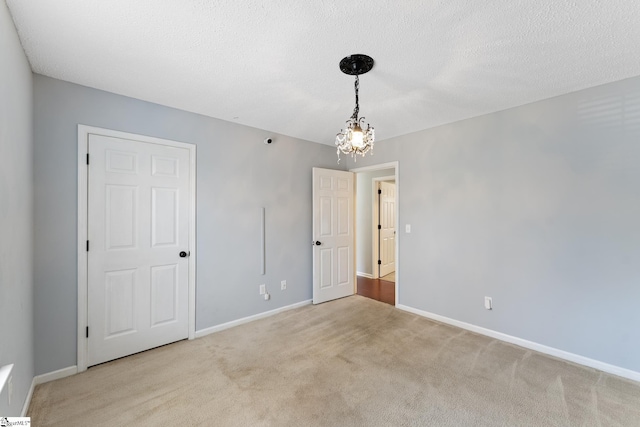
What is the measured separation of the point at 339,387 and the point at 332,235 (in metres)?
2.33

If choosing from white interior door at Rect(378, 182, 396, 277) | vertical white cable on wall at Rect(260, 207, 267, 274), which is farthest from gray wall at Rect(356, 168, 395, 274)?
vertical white cable on wall at Rect(260, 207, 267, 274)

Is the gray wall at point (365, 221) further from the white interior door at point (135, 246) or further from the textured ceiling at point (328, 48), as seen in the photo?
the white interior door at point (135, 246)

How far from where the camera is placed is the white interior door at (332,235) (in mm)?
3994

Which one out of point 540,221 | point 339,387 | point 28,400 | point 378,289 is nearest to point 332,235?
point 378,289

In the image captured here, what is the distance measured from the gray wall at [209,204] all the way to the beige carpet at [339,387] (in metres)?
0.49

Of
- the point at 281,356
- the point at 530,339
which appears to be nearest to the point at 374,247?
the point at 530,339

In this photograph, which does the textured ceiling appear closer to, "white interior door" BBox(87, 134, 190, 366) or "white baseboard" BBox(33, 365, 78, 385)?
"white interior door" BBox(87, 134, 190, 366)

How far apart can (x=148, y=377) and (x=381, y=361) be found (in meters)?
1.98

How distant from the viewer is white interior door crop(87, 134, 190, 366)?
2.39 metres

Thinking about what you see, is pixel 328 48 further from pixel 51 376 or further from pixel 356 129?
→ pixel 51 376

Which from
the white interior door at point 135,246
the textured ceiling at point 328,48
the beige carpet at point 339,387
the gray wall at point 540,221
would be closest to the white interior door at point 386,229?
the gray wall at point 540,221

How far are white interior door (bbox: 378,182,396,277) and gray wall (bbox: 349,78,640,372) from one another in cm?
203

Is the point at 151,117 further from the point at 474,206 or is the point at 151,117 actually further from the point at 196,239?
the point at 474,206

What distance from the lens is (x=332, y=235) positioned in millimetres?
4172
